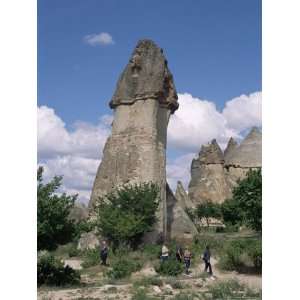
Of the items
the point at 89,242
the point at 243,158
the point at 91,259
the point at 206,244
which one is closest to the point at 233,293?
the point at 91,259

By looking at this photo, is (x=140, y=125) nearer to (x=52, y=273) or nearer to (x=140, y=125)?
(x=140, y=125)

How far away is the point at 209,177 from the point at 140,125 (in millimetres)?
23082

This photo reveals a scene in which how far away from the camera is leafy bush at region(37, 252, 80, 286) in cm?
1175

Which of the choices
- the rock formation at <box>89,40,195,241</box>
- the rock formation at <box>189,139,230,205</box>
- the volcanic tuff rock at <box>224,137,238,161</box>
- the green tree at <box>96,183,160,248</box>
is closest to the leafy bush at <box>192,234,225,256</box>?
the rock formation at <box>89,40,195,241</box>

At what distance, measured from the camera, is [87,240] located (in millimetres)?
22234

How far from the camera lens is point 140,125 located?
23.5 m

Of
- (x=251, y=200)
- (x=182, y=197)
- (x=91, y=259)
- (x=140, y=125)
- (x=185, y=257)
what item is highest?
(x=140, y=125)

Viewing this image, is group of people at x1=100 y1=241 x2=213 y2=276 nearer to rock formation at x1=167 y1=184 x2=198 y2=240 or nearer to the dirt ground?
the dirt ground

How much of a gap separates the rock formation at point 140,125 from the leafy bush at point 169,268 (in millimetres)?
6540

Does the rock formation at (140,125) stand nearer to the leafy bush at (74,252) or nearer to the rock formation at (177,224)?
the rock formation at (177,224)

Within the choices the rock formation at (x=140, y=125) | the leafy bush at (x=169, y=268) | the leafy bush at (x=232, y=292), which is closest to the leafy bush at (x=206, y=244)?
the rock formation at (x=140, y=125)

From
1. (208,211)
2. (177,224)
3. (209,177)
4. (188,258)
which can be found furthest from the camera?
(209,177)
